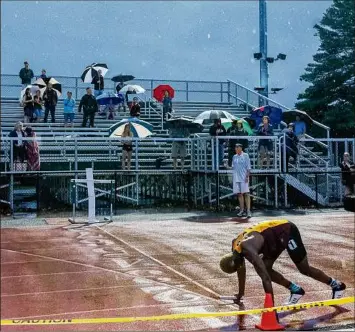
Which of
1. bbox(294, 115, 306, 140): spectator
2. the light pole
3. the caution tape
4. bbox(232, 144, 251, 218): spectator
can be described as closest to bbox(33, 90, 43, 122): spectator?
the caution tape

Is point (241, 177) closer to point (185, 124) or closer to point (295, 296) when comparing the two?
point (185, 124)

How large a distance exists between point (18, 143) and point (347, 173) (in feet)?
17.2

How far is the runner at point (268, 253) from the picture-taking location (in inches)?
132

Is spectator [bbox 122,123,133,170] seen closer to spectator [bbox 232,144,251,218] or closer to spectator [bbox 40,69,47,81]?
spectator [bbox 40,69,47,81]

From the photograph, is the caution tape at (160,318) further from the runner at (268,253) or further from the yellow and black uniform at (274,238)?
the yellow and black uniform at (274,238)

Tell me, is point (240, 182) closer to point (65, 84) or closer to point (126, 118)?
point (126, 118)

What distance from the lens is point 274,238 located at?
350cm

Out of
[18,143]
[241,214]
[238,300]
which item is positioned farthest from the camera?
[241,214]

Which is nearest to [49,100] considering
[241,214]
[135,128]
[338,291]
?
[135,128]

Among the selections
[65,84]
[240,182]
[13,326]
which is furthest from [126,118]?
[240,182]

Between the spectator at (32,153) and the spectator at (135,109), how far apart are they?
2.57ft

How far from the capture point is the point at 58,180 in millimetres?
3943

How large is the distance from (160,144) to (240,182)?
1930 millimetres

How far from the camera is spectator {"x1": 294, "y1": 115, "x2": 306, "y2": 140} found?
6.48 m
